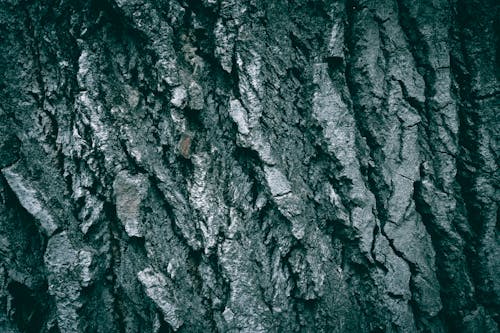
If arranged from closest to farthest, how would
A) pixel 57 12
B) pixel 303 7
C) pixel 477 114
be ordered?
1. pixel 57 12
2. pixel 303 7
3. pixel 477 114

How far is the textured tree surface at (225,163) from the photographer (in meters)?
0.92

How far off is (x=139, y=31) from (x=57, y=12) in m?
0.30

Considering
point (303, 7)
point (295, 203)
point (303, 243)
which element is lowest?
point (303, 243)

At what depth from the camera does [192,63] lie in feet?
3.23

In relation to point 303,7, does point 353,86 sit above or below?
below

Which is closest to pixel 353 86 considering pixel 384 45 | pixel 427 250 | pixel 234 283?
pixel 384 45

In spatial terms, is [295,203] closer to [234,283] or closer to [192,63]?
[234,283]

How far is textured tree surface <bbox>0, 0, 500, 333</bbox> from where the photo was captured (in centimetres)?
92

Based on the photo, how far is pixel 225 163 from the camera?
0.99 m

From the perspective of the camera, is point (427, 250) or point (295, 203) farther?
point (427, 250)

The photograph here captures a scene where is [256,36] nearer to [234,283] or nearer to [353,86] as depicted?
[353,86]

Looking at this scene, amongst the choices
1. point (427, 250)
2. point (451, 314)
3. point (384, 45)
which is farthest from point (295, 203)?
point (451, 314)

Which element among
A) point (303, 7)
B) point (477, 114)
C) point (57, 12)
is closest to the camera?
point (57, 12)

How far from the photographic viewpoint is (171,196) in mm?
951
